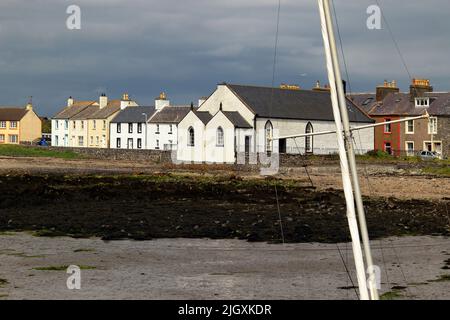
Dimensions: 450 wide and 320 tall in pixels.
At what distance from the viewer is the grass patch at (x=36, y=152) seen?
300 ft

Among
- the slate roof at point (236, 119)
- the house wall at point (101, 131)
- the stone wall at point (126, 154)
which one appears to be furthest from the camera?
the house wall at point (101, 131)

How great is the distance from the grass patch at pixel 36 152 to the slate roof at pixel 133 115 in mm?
15359

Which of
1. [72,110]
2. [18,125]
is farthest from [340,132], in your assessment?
[18,125]

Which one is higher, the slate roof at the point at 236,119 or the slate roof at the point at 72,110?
the slate roof at the point at 72,110

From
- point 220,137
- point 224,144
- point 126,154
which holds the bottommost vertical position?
point 126,154

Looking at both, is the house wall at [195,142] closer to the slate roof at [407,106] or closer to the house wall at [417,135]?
the house wall at [417,135]

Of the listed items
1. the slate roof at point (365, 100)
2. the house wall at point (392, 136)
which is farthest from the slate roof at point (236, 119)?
the slate roof at point (365, 100)

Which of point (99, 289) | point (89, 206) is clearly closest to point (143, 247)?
point (99, 289)

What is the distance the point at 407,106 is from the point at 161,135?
32475mm

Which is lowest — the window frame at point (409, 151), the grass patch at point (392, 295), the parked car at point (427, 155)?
the grass patch at point (392, 295)

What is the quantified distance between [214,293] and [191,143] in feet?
223

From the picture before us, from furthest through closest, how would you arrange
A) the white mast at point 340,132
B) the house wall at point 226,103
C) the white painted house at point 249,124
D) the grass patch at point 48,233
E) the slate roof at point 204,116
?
the slate roof at point 204,116 → the house wall at point 226,103 → the white painted house at point 249,124 → the grass patch at point 48,233 → the white mast at point 340,132

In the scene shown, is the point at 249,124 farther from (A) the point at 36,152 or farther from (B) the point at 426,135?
(A) the point at 36,152

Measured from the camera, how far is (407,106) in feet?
300
